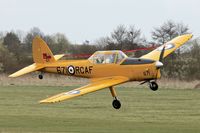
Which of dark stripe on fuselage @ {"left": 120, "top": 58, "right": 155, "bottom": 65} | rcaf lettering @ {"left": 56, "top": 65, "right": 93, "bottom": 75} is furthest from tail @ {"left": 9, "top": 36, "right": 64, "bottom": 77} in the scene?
dark stripe on fuselage @ {"left": 120, "top": 58, "right": 155, "bottom": 65}

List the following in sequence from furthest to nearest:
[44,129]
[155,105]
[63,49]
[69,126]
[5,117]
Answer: [63,49] → [155,105] → [5,117] → [69,126] → [44,129]

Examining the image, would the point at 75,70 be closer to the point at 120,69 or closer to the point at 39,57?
the point at 120,69

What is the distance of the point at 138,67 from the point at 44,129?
53.0 ft

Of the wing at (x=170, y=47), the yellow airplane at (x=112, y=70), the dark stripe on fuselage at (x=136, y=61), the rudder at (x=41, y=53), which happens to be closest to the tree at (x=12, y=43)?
the wing at (x=170, y=47)

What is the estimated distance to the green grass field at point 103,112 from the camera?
50.6m

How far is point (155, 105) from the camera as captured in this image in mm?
75250

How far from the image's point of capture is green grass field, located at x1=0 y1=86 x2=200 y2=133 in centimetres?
5061

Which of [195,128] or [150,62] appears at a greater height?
[150,62]

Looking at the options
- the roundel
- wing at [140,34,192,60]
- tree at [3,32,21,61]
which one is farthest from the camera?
tree at [3,32,21,61]

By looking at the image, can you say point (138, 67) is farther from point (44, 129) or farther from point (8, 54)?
point (8, 54)

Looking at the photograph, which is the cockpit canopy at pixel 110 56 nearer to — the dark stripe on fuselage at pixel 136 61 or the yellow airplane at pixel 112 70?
the yellow airplane at pixel 112 70

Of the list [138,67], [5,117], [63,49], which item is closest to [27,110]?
[5,117]

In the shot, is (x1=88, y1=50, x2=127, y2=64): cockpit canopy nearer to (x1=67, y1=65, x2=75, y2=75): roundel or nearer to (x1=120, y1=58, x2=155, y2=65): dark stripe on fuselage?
(x1=120, y1=58, x2=155, y2=65): dark stripe on fuselage

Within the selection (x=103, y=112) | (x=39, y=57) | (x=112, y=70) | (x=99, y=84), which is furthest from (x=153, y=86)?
(x=103, y=112)
